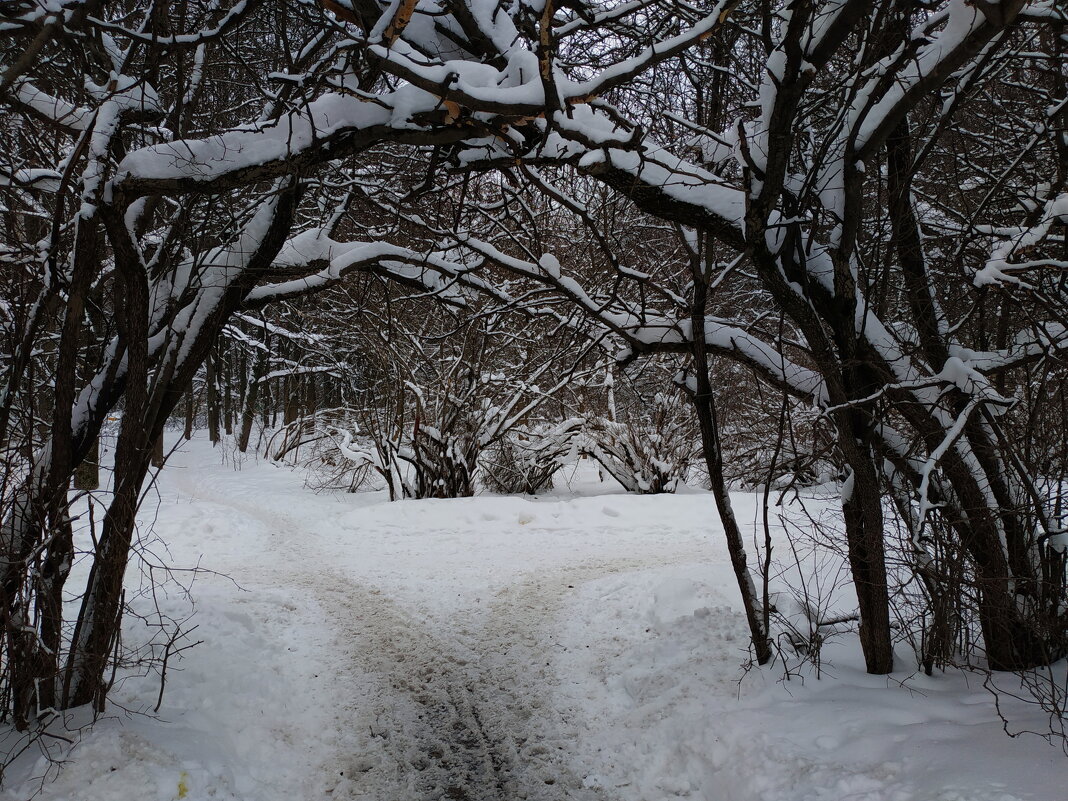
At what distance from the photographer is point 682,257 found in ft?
31.4

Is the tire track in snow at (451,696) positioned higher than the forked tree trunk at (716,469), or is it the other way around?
the forked tree trunk at (716,469)

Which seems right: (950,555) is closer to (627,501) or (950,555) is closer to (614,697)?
(614,697)

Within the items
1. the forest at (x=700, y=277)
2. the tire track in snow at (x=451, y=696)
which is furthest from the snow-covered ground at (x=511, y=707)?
the forest at (x=700, y=277)

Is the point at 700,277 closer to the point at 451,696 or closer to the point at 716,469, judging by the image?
the point at 716,469

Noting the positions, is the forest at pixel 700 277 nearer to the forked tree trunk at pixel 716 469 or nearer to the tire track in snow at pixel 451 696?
the forked tree trunk at pixel 716 469

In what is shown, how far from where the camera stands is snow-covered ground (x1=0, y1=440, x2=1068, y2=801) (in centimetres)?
287

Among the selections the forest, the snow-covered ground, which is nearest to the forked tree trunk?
the forest

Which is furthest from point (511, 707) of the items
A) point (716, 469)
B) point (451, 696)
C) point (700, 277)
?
point (700, 277)

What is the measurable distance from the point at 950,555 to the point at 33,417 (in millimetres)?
4632

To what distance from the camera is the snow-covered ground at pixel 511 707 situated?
2.87m

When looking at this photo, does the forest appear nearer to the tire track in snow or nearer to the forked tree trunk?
the forked tree trunk

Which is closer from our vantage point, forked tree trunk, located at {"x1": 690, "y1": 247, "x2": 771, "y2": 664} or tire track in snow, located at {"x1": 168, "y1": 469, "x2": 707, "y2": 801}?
tire track in snow, located at {"x1": 168, "y1": 469, "x2": 707, "y2": 801}

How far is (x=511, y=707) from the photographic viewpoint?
4.23 metres

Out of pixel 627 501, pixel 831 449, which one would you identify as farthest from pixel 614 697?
pixel 627 501
